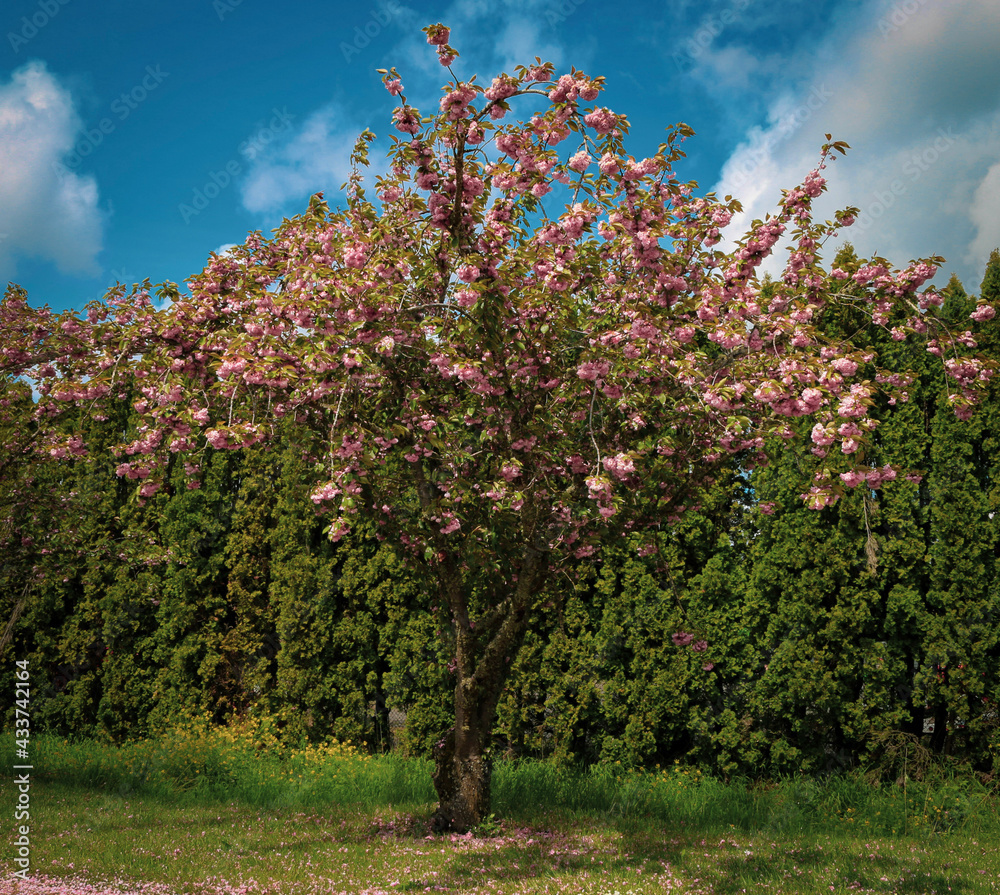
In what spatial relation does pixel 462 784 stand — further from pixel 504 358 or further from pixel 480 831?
pixel 504 358

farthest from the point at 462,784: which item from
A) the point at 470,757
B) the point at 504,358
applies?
the point at 504,358

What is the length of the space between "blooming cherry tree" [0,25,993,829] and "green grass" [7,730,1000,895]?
95 cm

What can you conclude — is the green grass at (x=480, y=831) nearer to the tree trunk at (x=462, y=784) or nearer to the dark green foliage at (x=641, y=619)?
the tree trunk at (x=462, y=784)

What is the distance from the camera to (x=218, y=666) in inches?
342

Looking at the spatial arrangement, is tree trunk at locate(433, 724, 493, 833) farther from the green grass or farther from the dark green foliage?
the dark green foliage

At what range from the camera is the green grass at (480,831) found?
4.36 metres

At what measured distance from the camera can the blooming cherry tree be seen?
161 inches

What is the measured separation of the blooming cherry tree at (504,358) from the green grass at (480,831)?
3.12 ft

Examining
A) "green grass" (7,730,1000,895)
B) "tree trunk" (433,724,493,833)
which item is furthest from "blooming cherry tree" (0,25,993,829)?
"green grass" (7,730,1000,895)

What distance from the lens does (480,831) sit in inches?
213

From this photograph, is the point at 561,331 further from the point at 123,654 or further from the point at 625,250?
the point at 123,654

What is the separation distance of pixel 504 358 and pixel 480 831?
364 cm

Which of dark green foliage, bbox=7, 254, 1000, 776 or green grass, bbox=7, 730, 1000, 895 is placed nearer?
green grass, bbox=7, 730, 1000, 895

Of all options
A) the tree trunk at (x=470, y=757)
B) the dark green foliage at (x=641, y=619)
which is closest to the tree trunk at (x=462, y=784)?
the tree trunk at (x=470, y=757)
